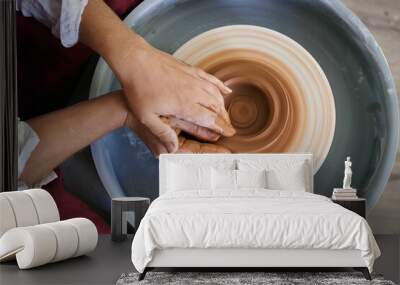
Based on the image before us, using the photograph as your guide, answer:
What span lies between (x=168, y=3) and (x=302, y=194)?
252cm

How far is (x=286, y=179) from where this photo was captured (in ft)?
20.6

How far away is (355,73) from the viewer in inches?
265

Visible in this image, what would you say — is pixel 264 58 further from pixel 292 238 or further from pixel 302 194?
pixel 292 238

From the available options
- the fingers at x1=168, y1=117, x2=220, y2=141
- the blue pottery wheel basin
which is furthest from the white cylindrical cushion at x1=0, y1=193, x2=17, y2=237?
the fingers at x1=168, y1=117, x2=220, y2=141

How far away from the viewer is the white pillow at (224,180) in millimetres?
6168

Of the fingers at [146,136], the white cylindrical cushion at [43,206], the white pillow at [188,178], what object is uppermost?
the fingers at [146,136]

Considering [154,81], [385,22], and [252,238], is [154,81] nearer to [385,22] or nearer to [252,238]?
[385,22]

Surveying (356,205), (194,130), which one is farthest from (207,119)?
(356,205)

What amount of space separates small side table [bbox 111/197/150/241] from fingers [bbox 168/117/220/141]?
0.84 m

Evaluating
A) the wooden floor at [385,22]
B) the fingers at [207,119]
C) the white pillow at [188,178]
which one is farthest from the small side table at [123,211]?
the wooden floor at [385,22]

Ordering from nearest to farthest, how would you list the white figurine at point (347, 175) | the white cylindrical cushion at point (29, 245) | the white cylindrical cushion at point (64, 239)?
the white cylindrical cushion at point (29, 245) → the white cylindrical cushion at point (64, 239) → the white figurine at point (347, 175)

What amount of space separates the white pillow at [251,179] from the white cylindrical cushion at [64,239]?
5.64 ft

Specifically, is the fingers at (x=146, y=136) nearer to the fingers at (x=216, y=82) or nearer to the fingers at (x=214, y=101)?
the fingers at (x=214, y=101)

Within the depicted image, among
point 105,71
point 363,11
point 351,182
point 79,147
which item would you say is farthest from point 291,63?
point 79,147
